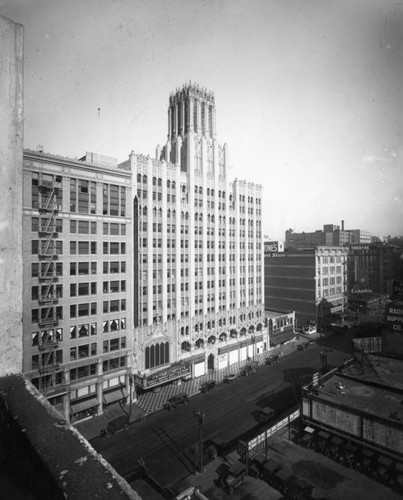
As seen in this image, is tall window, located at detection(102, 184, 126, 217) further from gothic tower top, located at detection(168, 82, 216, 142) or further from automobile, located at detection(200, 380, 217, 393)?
automobile, located at detection(200, 380, 217, 393)

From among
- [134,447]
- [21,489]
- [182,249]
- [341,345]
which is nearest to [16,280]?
[21,489]

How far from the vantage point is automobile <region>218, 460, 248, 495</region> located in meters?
27.0

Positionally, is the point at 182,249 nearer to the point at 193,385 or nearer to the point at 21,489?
the point at 193,385

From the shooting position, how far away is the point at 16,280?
605 cm

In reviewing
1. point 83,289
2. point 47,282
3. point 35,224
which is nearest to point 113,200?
point 35,224

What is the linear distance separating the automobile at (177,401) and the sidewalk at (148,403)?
3.44 ft

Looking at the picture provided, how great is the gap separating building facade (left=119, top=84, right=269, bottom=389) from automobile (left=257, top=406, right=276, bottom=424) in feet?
51.2

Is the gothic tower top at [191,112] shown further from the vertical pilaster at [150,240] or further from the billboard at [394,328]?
the billboard at [394,328]

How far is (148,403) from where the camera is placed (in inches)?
1812

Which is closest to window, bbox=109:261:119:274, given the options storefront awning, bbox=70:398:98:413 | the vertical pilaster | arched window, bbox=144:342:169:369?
the vertical pilaster

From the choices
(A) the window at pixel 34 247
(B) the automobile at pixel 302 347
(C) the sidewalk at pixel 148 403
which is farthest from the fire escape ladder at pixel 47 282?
(B) the automobile at pixel 302 347

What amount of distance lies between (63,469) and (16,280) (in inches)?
145

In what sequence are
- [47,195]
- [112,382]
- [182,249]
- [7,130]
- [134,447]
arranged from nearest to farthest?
1. [7,130]
2. [134,447]
3. [47,195]
4. [112,382]
5. [182,249]

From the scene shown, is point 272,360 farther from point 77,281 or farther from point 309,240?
point 309,240
